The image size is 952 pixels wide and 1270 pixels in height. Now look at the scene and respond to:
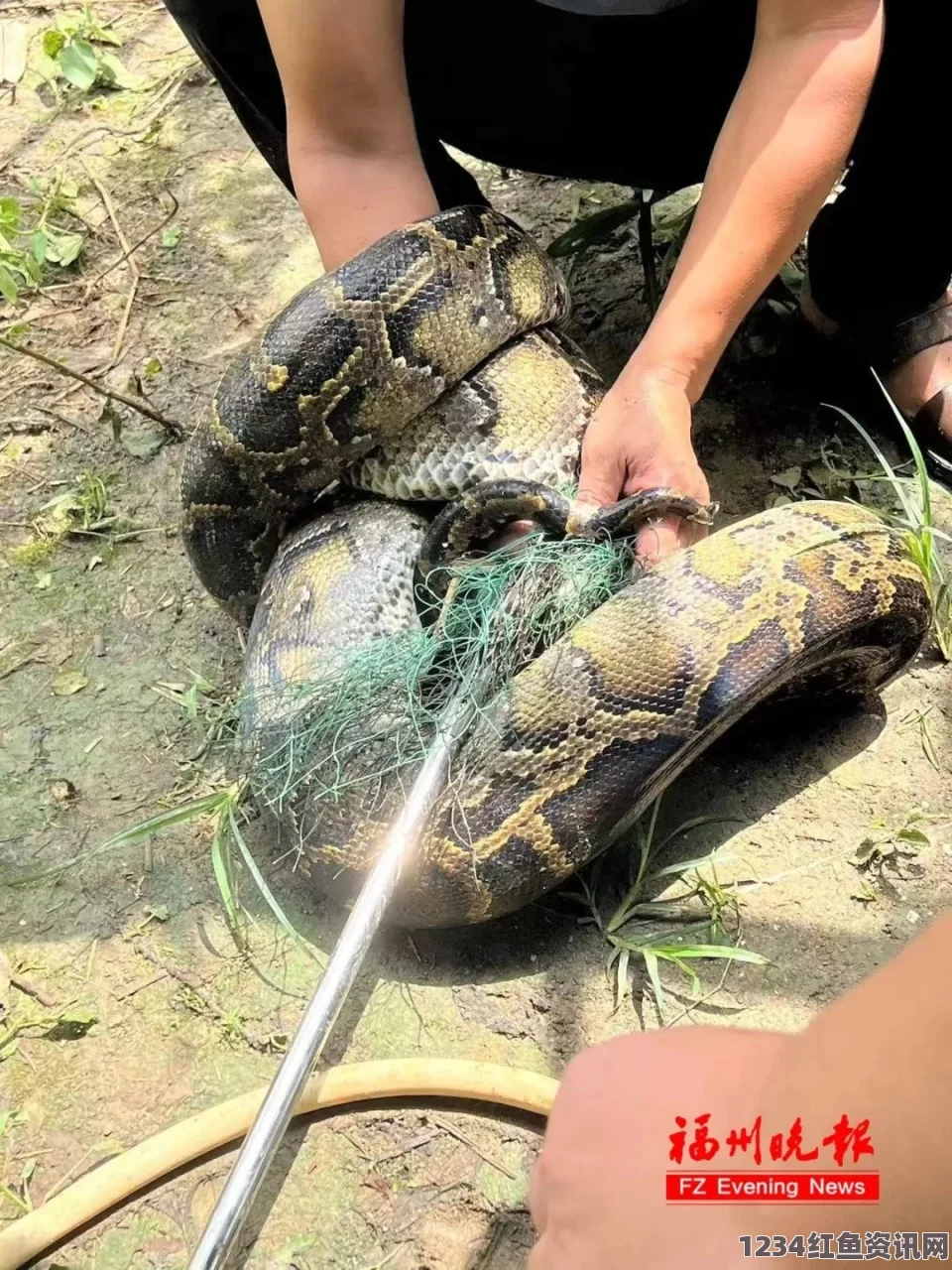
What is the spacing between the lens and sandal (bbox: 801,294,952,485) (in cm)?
304

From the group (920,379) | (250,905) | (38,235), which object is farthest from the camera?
(38,235)

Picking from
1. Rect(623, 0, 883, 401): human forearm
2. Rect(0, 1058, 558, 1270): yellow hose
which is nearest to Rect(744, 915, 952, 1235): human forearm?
Rect(0, 1058, 558, 1270): yellow hose

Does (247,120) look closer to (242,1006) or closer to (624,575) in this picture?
(624,575)

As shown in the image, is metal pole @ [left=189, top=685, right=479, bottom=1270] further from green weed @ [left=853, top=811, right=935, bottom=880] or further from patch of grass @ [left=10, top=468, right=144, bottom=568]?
patch of grass @ [left=10, top=468, right=144, bottom=568]

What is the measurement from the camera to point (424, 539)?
8.19 feet

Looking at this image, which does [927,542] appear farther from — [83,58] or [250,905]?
[83,58]

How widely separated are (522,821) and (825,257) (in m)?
2.09

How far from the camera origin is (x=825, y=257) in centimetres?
313

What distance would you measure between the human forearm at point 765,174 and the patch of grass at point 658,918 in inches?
44.9

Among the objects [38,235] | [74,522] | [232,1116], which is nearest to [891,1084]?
[232,1116]

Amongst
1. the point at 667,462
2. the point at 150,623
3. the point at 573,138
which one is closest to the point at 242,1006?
the point at 150,623

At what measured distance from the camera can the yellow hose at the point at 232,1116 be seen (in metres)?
1.97

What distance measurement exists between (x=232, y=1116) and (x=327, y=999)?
32cm

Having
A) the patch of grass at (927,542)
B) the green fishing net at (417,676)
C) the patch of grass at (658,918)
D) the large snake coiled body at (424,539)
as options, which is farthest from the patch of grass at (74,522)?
the patch of grass at (927,542)
